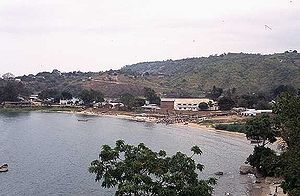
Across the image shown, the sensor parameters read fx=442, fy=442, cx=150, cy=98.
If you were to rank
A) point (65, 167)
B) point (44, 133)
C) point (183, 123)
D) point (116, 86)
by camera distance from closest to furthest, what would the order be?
point (65, 167) → point (44, 133) → point (183, 123) → point (116, 86)

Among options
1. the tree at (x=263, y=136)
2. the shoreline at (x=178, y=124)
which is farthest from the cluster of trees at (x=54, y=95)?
the tree at (x=263, y=136)

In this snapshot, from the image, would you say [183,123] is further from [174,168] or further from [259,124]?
[174,168]

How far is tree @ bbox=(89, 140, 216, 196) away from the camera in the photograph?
80.1ft

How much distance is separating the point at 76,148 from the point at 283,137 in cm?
4097

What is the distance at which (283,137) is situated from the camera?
4662 centimetres

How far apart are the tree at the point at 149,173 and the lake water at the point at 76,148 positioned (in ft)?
73.0

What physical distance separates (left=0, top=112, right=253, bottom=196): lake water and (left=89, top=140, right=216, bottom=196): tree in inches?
876

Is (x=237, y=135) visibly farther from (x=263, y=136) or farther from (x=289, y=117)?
(x=289, y=117)

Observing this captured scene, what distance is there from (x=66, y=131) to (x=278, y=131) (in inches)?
2294

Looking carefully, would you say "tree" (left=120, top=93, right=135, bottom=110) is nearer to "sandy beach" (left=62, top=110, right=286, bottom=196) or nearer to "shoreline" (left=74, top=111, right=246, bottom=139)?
"sandy beach" (left=62, top=110, right=286, bottom=196)

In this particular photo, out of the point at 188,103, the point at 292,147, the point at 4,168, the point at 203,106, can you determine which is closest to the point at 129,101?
the point at 188,103

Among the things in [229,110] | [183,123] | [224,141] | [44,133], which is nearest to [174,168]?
[224,141]

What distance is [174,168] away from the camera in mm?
25969

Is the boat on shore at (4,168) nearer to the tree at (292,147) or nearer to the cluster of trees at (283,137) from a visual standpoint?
the cluster of trees at (283,137)
